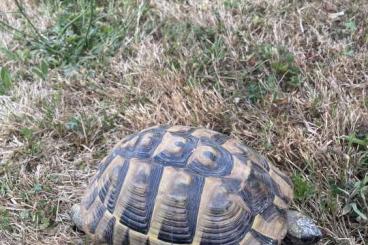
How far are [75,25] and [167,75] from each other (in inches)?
33.9

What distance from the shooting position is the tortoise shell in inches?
77.5

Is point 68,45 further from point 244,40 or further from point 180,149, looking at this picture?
point 180,149

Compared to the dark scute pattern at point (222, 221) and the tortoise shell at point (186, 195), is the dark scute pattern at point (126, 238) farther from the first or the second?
the dark scute pattern at point (222, 221)

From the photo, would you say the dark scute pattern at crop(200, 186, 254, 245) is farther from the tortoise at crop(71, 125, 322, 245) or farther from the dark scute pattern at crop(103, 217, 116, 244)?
the dark scute pattern at crop(103, 217, 116, 244)

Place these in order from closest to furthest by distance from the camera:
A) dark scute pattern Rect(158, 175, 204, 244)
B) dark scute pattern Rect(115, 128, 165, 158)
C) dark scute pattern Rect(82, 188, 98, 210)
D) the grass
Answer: dark scute pattern Rect(158, 175, 204, 244) < dark scute pattern Rect(115, 128, 165, 158) < dark scute pattern Rect(82, 188, 98, 210) < the grass

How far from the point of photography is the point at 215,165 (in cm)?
201

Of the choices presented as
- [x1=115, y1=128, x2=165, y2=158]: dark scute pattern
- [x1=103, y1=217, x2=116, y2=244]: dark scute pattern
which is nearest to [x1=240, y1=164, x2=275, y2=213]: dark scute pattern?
[x1=115, y1=128, x2=165, y2=158]: dark scute pattern

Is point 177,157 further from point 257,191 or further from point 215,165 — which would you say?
point 257,191

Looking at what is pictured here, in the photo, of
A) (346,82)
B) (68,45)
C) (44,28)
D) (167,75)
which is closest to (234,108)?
(167,75)

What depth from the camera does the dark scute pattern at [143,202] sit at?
2016mm

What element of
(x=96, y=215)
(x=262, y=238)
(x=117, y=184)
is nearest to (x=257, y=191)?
(x=262, y=238)

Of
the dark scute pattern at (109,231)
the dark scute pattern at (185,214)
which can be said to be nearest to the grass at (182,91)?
the dark scute pattern at (109,231)

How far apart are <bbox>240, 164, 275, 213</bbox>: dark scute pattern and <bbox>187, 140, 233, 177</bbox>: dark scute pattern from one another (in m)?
0.10

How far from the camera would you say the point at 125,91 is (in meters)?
3.00
